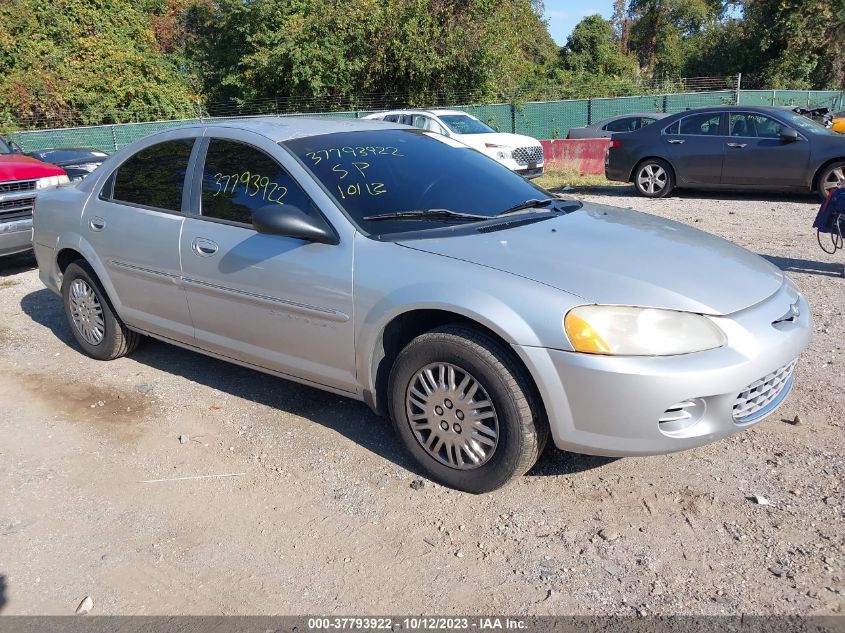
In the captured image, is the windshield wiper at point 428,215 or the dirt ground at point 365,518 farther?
the windshield wiper at point 428,215

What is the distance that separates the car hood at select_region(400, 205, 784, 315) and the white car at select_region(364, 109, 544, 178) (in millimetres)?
10578

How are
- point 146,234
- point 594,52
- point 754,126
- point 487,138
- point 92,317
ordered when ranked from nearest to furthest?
point 146,234 → point 92,317 → point 754,126 → point 487,138 → point 594,52

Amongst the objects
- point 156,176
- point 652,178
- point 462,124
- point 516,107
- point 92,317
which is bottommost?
point 652,178

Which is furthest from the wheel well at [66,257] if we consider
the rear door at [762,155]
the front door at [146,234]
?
the rear door at [762,155]

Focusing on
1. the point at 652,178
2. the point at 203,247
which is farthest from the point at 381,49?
the point at 203,247

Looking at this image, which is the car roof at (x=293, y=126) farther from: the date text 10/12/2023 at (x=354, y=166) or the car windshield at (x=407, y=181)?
the date text 10/12/2023 at (x=354, y=166)

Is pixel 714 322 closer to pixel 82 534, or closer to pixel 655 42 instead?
pixel 82 534

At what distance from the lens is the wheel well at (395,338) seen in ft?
11.4

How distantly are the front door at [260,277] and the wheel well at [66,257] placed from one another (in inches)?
59.7

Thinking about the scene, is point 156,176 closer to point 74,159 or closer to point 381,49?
point 74,159

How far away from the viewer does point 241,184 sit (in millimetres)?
4195

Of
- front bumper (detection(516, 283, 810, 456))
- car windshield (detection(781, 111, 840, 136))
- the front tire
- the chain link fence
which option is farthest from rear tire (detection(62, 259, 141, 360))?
the chain link fence

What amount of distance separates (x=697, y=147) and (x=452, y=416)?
399 inches

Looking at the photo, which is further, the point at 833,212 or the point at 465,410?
the point at 833,212
